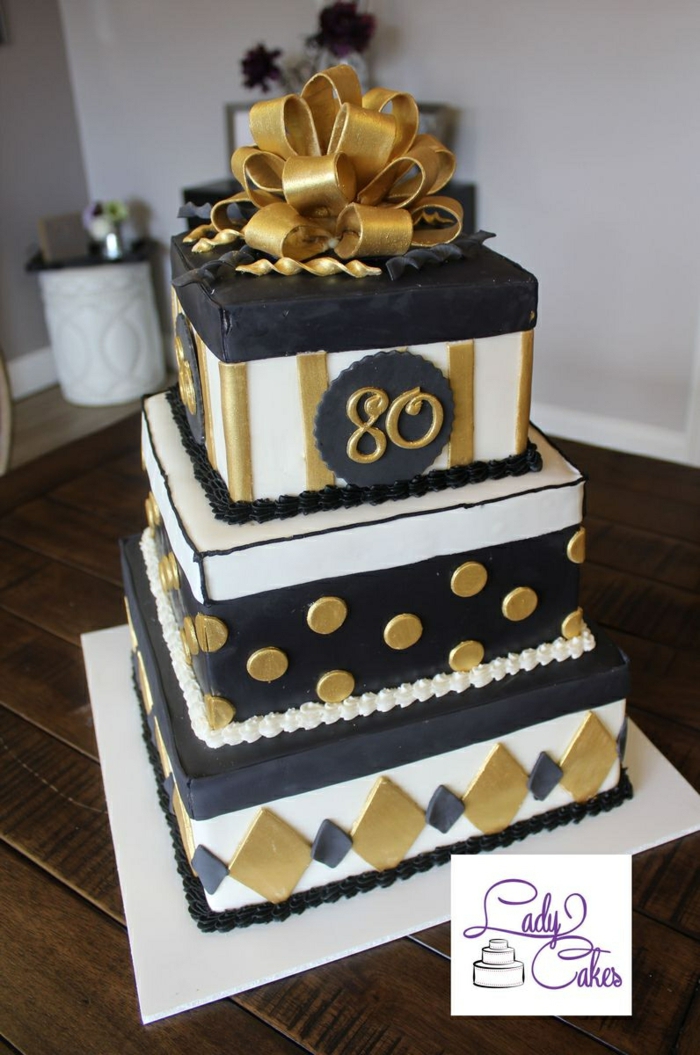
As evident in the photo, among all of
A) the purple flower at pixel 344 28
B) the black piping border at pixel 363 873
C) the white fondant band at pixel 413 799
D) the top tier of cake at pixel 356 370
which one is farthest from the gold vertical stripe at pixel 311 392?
the purple flower at pixel 344 28

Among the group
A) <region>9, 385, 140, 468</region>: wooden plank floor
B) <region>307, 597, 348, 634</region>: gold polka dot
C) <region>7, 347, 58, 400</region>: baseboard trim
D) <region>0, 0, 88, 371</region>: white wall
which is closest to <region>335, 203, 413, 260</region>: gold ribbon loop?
<region>307, 597, 348, 634</region>: gold polka dot

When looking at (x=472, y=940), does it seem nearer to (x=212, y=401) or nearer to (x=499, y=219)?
(x=212, y=401)

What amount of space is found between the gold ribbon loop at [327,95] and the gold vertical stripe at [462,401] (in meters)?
0.27

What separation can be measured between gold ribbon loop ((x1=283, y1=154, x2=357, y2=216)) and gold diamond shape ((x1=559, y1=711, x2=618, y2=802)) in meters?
0.61

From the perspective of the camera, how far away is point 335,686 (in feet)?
3.01

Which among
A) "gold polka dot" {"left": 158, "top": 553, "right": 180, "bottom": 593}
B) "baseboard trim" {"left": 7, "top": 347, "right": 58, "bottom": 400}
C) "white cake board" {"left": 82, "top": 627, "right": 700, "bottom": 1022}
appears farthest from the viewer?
"baseboard trim" {"left": 7, "top": 347, "right": 58, "bottom": 400}

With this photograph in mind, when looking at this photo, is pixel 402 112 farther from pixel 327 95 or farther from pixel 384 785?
pixel 384 785

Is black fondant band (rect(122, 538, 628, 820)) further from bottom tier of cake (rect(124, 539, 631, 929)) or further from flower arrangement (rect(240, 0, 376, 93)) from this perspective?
flower arrangement (rect(240, 0, 376, 93))

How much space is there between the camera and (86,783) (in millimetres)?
1124

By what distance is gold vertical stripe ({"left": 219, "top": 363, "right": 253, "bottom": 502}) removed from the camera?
791mm

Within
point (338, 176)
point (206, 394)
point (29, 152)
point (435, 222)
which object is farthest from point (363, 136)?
point (29, 152)

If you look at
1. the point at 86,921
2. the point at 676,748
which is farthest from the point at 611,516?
the point at 86,921

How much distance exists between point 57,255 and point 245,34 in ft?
3.02

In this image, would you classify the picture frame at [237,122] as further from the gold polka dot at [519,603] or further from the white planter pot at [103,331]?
the gold polka dot at [519,603]
